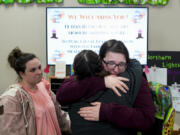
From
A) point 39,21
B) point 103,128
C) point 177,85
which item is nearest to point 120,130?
point 103,128

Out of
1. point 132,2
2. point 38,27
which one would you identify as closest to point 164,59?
point 132,2

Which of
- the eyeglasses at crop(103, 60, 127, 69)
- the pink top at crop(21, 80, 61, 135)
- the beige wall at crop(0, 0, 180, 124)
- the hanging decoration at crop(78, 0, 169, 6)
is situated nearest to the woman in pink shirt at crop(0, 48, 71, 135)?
the pink top at crop(21, 80, 61, 135)

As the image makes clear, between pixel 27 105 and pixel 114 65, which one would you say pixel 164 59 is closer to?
pixel 114 65

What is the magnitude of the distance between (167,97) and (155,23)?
78.1 inches

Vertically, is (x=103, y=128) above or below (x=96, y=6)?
below

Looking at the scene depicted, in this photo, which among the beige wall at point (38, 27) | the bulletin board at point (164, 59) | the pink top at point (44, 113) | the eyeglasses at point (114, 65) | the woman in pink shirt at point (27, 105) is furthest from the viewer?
the beige wall at point (38, 27)

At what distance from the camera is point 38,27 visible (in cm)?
295

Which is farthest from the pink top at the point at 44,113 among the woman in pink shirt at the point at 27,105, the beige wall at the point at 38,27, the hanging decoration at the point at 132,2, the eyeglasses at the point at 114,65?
the hanging decoration at the point at 132,2

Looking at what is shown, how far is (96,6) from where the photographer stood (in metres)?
2.87

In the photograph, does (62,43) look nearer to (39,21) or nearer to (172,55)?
(39,21)

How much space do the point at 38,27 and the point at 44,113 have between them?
1.64 m

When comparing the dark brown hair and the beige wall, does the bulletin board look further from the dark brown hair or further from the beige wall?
the dark brown hair

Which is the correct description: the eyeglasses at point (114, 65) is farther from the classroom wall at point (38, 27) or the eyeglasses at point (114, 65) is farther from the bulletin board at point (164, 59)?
the classroom wall at point (38, 27)

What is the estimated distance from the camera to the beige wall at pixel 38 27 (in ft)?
9.53
